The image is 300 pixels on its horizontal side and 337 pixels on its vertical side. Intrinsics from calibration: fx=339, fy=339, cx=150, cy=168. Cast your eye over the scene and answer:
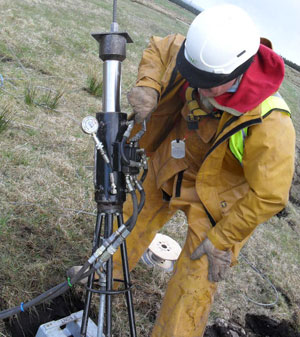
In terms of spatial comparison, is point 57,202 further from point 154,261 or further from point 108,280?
point 108,280

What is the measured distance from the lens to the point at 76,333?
6.93 feet

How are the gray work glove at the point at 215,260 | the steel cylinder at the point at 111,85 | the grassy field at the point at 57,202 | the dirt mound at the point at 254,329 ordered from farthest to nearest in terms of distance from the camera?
the dirt mound at the point at 254,329 → the grassy field at the point at 57,202 → the gray work glove at the point at 215,260 → the steel cylinder at the point at 111,85

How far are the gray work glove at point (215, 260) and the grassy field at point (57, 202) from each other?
0.99 m

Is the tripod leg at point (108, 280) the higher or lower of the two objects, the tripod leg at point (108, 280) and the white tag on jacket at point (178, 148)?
the lower

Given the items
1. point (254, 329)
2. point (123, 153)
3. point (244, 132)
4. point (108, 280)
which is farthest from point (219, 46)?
point (254, 329)

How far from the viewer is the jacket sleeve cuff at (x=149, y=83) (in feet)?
6.70

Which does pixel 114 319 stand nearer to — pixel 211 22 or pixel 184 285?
pixel 184 285

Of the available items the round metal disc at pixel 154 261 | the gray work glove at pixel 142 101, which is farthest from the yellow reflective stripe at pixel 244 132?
the round metal disc at pixel 154 261

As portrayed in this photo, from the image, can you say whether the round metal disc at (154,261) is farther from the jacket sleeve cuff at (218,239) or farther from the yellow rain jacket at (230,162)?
the jacket sleeve cuff at (218,239)

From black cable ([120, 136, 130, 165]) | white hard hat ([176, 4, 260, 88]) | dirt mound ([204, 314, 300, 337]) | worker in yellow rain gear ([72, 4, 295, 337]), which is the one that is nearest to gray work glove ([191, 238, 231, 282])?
worker in yellow rain gear ([72, 4, 295, 337])

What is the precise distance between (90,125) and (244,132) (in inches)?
33.7

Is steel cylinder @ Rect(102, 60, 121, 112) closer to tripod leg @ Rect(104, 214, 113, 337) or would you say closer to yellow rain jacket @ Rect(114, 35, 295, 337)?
yellow rain jacket @ Rect(114, 35, 295, 337)

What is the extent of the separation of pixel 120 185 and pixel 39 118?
3.07m

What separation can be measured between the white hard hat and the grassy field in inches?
74.9
